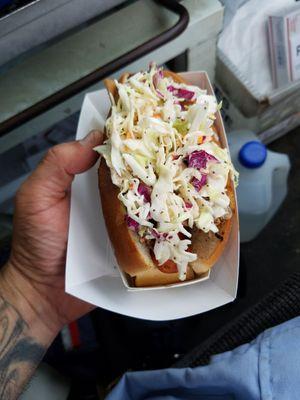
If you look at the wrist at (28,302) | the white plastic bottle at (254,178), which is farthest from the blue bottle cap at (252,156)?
the wrist at (28,302)

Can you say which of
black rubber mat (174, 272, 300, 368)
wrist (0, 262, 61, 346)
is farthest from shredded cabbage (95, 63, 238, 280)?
wrist (0, 262, 61, 346)

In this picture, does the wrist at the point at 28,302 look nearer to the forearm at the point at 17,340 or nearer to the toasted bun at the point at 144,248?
the forearm at the point at 17,340

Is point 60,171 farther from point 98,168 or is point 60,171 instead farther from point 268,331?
point 268,331

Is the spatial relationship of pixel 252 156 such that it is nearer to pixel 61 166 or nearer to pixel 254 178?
pixel 254 178

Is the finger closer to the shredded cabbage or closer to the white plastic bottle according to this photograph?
the shredded cabbage

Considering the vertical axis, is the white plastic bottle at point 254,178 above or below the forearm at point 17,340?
below

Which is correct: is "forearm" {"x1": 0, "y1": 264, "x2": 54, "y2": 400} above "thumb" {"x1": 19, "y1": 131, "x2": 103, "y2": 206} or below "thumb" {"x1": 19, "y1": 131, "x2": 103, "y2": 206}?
below

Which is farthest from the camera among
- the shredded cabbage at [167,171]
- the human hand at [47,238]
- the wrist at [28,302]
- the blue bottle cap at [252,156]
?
the blue bottle cap at [252,156]
